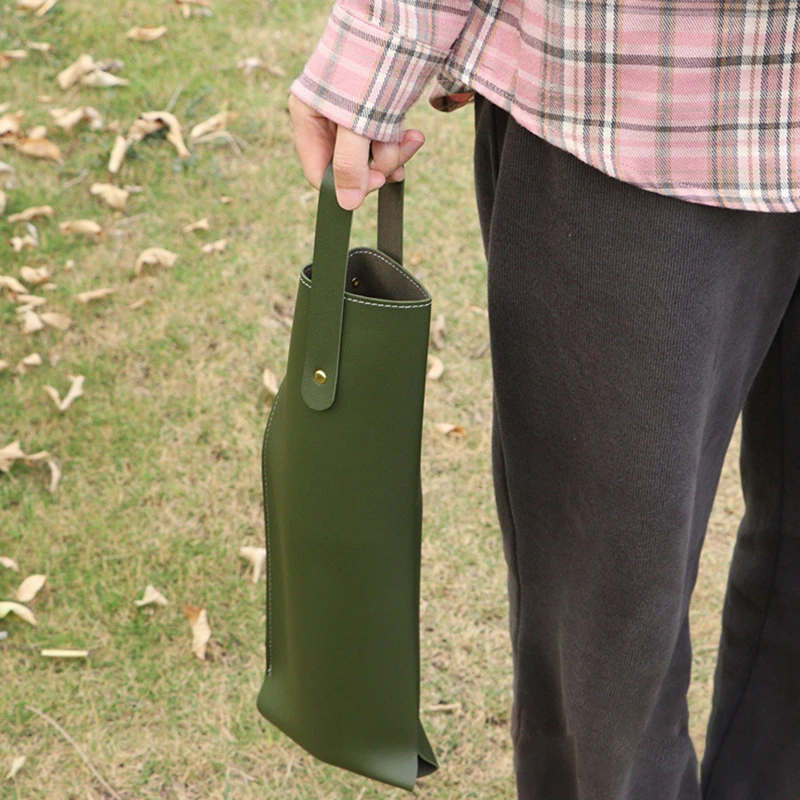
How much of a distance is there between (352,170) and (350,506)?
1.21 ft

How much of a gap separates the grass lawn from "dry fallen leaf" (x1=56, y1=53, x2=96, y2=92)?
35mm

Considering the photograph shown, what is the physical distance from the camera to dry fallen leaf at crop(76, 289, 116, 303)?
287 centimetres

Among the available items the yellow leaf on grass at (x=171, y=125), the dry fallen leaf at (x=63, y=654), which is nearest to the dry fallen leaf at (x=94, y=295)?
the yellow leaf on grass at (x=171, y=125)

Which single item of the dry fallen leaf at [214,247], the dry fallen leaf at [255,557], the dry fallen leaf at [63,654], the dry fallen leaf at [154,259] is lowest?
the dry fallen leaf at [63,654]

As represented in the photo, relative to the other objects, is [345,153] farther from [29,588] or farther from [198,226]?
[198,226]

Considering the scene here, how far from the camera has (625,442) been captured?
102cm

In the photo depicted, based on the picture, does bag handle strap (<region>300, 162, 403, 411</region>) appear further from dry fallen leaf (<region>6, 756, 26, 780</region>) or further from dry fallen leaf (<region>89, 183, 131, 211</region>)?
dry fallen leaf (<region>89, 183, 131, 211</region>)

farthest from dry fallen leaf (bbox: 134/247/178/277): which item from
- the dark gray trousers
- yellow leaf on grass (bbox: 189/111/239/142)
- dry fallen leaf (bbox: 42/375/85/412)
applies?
the dark gray trousers

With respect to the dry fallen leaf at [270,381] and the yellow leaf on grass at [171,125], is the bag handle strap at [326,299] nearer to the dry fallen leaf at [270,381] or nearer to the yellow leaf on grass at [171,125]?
the dry fallen leaf at [270,381]

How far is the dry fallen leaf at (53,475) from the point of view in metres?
2.39

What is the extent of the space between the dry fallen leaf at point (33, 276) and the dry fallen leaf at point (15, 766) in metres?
1.47

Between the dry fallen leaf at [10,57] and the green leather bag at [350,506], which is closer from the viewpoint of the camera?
the green leather bag at [350,506]

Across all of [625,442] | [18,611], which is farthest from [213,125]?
[625,442]

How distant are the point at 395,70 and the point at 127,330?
198 centimetres
